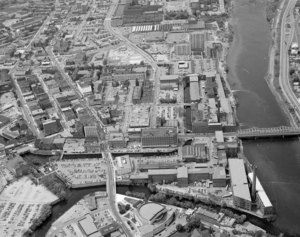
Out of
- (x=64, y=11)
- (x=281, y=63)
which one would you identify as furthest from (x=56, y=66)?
(x=281, y=63)

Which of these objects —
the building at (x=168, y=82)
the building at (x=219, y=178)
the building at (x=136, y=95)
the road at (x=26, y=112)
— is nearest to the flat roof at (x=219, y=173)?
the building at (x=219, y=178)

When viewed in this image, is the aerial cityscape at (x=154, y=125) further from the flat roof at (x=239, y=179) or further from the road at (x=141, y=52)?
the road at (x=141, y=52)

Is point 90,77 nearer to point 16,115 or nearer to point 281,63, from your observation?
point 16,115

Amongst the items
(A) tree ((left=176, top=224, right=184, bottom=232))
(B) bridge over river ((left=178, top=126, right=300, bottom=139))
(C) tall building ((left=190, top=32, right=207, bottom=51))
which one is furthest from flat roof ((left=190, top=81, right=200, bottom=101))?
(A) tree ((left=176, top=224, right=184, bottom=232))

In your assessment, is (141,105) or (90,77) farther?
(90,77)

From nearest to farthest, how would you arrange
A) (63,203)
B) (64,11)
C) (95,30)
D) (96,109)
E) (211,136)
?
1. (63,203)
2. (211,136)
3. (96,109)
4. (95,30)
5. (64,11)

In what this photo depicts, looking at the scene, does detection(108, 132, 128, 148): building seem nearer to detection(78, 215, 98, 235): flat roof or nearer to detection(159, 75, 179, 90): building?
detection(78, 215, 98, 235): flat roof
